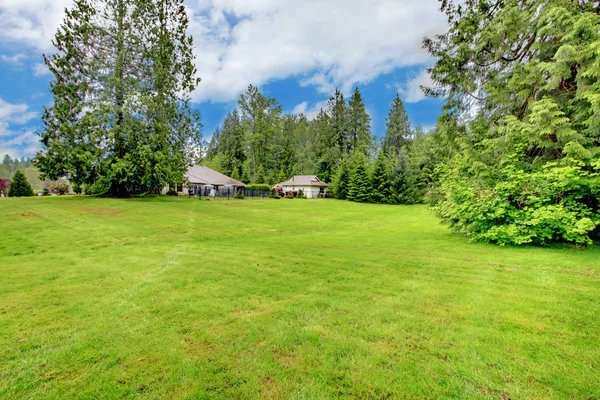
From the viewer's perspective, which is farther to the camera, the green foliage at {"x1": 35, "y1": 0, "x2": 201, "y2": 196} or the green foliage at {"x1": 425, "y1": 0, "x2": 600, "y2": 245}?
the green foliage at {"x1": 35, "y1": 0, "x2": 201, "y2": 196}

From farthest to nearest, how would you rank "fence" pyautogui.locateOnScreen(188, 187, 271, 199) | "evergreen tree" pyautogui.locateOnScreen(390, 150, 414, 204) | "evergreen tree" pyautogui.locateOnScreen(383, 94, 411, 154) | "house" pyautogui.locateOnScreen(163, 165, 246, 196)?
"evergreen tree" pyautogui.locateOnScreen(383, 94, 411, 154) < "house" pyautogui.locateOnScreen(163, 165, 246, 196) < "fence" pyautogui.locateOnScreen(188, 187, 271, 199) < "evergreen tree" pyautogui.locateOnScreen(390, 150, 414, 204)

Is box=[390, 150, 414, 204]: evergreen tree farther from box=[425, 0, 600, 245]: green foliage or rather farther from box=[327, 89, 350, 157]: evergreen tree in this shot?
box=[425, 0, 600, 245]: green foliage

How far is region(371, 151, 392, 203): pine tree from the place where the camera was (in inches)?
1502

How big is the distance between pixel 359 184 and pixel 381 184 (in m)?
3.15

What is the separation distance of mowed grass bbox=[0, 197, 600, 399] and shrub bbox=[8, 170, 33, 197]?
35360mm

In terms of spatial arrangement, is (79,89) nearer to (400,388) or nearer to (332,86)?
(400,388)

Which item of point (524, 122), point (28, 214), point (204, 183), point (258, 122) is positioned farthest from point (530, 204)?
point (258, 122)

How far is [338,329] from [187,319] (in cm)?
183

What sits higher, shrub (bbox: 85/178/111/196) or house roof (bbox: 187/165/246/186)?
house roof (bbox: 187/165/246/186)

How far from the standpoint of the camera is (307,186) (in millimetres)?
47625

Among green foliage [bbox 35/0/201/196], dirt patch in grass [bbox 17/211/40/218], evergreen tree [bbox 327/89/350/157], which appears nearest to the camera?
dirt patch in grass [bbox 17/211/40/218]

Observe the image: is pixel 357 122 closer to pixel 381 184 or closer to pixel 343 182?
pixel 343 182

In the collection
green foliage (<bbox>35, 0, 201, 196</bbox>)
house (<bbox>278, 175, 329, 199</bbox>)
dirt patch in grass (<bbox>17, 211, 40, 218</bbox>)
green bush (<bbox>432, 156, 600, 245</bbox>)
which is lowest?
dirt patch in grass (<bbox>17, 211, 40, 218</bbox>)

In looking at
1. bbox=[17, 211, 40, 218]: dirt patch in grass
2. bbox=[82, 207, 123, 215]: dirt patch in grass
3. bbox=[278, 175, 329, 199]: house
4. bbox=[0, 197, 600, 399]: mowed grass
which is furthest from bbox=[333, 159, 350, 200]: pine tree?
bbox=[0, 197, 600, 399]: mowed grass
